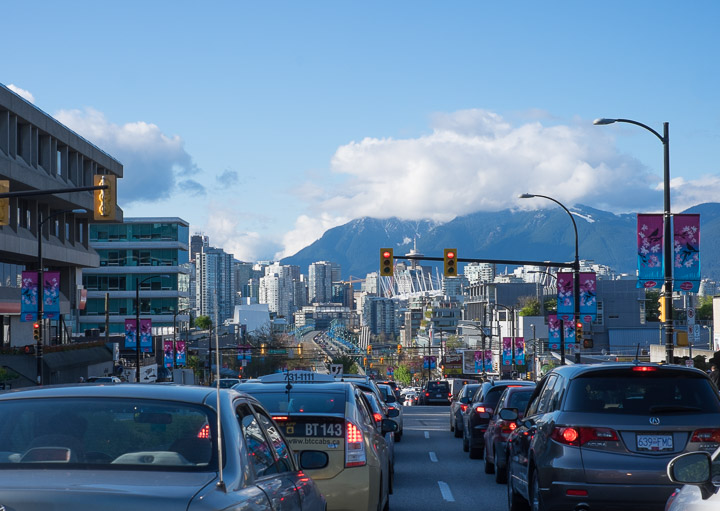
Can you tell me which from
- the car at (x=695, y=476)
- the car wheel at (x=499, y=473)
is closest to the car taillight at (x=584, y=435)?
the car at (x=695, y=476)

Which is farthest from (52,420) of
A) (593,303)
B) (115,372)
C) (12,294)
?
(115,372)

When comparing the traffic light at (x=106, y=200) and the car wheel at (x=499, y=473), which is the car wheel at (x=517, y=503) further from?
the traffic light at (x=106, y=200)

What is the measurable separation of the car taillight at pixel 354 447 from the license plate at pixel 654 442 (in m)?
2.76

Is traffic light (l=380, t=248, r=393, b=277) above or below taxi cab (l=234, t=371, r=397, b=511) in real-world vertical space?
above

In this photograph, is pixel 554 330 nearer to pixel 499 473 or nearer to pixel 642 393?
pixel 499 473

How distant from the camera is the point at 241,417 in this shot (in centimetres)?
601

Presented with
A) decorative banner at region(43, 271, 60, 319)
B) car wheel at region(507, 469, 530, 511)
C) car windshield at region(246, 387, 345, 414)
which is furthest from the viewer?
decorative banner at region(43, 271, 60, 319)

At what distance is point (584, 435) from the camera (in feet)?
33.3

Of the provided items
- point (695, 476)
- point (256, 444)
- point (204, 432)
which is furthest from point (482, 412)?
point (204, 432)

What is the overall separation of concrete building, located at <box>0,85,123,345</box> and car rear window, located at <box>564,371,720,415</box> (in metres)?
45.9

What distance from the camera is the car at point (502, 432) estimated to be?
16.8 meters

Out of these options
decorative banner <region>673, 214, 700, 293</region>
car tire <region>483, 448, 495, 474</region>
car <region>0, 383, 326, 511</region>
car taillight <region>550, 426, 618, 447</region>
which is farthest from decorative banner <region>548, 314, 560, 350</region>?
car <region>0, 383, 326, 511</region>

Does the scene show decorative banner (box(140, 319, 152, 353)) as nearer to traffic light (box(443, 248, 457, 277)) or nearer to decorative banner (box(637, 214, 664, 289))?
traffic light (box(443, 248, 457, 277))

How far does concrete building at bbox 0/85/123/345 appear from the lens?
57875 mm
